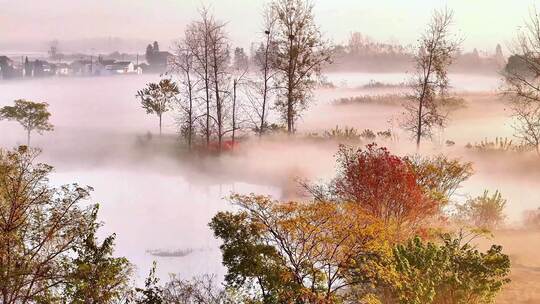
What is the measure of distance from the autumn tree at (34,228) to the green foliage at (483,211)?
56.2 feet

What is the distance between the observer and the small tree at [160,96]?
3769cm

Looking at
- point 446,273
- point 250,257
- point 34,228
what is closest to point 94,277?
point 34,228

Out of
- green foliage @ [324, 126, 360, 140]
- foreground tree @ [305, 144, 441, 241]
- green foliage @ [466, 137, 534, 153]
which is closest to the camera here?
foreground tree @ [305, 144, 441, 241]

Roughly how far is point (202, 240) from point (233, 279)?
949cm

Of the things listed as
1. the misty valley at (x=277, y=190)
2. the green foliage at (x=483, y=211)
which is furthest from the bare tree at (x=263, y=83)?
the green foliage at (x=483, y=211)

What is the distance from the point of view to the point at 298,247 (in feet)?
35.5

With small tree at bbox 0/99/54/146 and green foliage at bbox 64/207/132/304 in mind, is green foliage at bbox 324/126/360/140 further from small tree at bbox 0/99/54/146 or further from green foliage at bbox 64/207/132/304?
green foliage at bbox 64/207/132/304

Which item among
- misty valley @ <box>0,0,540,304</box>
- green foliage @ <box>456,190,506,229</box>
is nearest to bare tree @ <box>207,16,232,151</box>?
misty valley @ <box>0,0,540,304</box>

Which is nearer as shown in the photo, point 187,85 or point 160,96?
point 187,85

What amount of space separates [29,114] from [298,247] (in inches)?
1210

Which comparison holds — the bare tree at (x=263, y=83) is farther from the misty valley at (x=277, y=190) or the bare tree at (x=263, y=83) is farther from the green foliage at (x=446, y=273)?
the green foliage at (x=446, y=273)

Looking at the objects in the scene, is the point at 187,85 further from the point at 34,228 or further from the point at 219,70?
the point at 34,228

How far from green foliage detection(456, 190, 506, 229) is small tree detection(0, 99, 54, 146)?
91.8 ft

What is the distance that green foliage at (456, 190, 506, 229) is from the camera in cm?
2278
